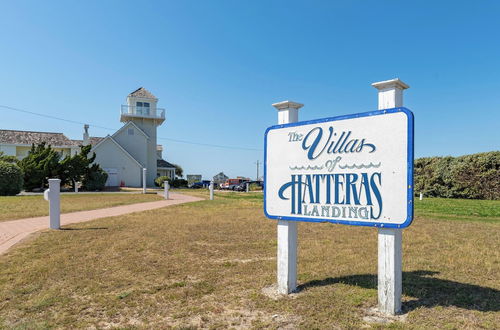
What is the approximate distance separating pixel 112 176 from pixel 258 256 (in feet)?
124

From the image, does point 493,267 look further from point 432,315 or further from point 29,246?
point 29,246

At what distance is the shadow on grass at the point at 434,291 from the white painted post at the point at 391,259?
A: 0.27m

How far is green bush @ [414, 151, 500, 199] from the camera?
2294 centimetres

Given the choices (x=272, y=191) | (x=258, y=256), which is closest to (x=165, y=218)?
(x=258, y=256)

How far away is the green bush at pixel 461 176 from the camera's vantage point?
75.3 feet

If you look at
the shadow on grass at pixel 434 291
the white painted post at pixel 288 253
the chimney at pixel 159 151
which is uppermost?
the chimney at pixel 159 151

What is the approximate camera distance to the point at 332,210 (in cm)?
390

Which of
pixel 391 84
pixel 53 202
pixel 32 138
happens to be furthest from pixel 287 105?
pixel 32 138

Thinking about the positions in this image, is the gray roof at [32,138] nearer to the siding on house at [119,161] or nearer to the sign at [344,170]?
the siding on house at [119,161]

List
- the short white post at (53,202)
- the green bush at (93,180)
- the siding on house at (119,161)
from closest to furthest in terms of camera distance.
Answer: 1. the short white post at (53,202)
2. the green bush at (93,180)
3. the siding on house at (119,161)

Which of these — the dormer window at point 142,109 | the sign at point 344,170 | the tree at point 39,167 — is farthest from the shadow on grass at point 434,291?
the dormer window at point 142,109

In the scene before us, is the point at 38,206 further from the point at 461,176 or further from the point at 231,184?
the point at 231,184

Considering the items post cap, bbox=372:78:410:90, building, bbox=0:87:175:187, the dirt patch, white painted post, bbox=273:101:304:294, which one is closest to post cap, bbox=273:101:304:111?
white painted post, bbox=273:101:304:294

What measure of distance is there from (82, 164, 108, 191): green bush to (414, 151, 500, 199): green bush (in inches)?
1169
